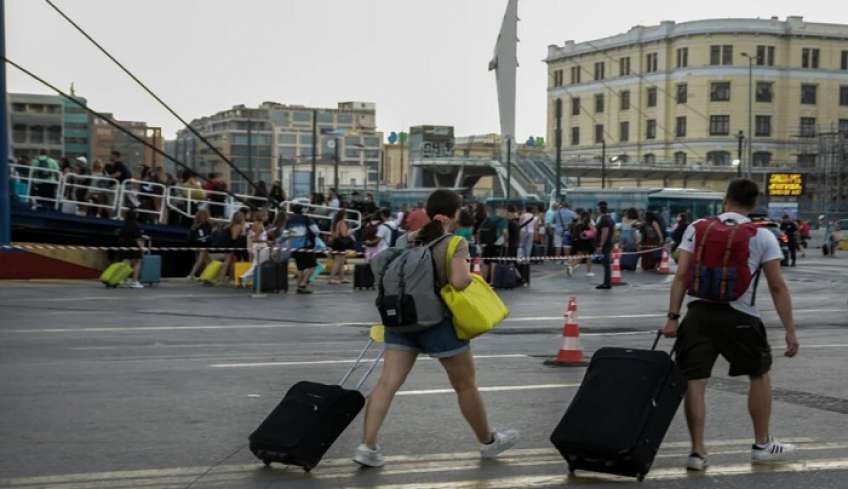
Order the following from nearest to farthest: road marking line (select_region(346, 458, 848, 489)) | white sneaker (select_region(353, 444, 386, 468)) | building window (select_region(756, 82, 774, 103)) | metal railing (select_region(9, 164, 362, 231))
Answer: road marking line (select_region(346, 458, 848, 489))
white sneaker (select_region(353, 444, 386, 468))
metal railing (select_region(9, 164, 362, 231))
building window (select_region(756, 82, 774, 103))

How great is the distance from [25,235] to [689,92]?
79485mm

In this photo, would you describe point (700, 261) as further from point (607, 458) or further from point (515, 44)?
point (515, 44)

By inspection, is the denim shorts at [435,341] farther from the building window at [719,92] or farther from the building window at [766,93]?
the building window at [766,93]

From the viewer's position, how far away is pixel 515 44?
212ft

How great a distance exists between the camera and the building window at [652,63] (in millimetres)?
100500

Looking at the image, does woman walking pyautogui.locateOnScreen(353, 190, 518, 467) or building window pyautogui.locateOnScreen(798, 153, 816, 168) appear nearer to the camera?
woman walking pyautogui.locateOnScreen(353, 190, 518, 467)

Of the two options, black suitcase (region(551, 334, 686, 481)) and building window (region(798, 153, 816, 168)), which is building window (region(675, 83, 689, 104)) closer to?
building window (region(798, 153, 816, 168))

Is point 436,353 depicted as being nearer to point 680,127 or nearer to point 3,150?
point 3,150

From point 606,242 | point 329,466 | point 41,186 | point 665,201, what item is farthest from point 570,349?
point 665,201

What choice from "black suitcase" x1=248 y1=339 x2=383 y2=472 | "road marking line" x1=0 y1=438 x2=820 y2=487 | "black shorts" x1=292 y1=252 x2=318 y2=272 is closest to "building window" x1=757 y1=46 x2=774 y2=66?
"black shorts" x1=292 y1=252 x2=318 y2=272

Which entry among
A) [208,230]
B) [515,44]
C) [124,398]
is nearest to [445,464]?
[124,398]

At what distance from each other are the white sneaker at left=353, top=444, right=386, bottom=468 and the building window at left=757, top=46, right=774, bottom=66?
94.5m

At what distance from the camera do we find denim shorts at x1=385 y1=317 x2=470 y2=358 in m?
6.86

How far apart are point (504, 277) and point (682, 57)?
3086 inches
